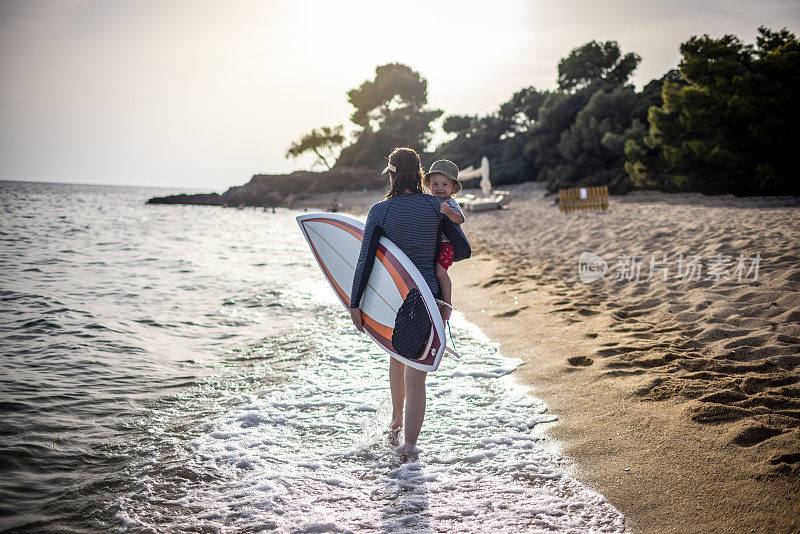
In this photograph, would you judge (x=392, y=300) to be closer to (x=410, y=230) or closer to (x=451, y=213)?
(x=410, y=230)

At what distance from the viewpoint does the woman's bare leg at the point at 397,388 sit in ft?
10.1

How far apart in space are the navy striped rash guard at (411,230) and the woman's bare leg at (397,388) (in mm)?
579

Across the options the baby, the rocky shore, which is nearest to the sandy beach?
the baby

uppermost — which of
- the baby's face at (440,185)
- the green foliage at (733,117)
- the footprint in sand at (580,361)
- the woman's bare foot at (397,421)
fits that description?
the green foliage at (733,117)

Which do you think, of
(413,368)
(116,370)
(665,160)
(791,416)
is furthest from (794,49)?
(116,370)

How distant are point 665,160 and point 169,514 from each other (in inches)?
860

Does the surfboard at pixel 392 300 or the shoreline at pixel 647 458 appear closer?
the shoreline at pixel 647 458

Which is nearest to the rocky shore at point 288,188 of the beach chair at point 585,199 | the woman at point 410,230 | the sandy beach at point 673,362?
the beach chair at point 585,199

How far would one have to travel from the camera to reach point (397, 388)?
10.2 feet

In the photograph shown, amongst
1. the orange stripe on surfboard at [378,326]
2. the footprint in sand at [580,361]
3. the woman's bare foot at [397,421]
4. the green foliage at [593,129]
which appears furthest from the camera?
the green foliage at [593,129]

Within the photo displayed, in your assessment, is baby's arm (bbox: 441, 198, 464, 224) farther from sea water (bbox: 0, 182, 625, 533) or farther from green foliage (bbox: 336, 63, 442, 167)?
green foliage (bbox: 336, 63, 442, 167)

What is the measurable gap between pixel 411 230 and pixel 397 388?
3.69ft

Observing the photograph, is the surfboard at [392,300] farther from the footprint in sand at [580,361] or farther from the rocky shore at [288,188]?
the rocky shore at [288,188]

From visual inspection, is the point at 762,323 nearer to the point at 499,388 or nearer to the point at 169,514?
the point at 499,388
